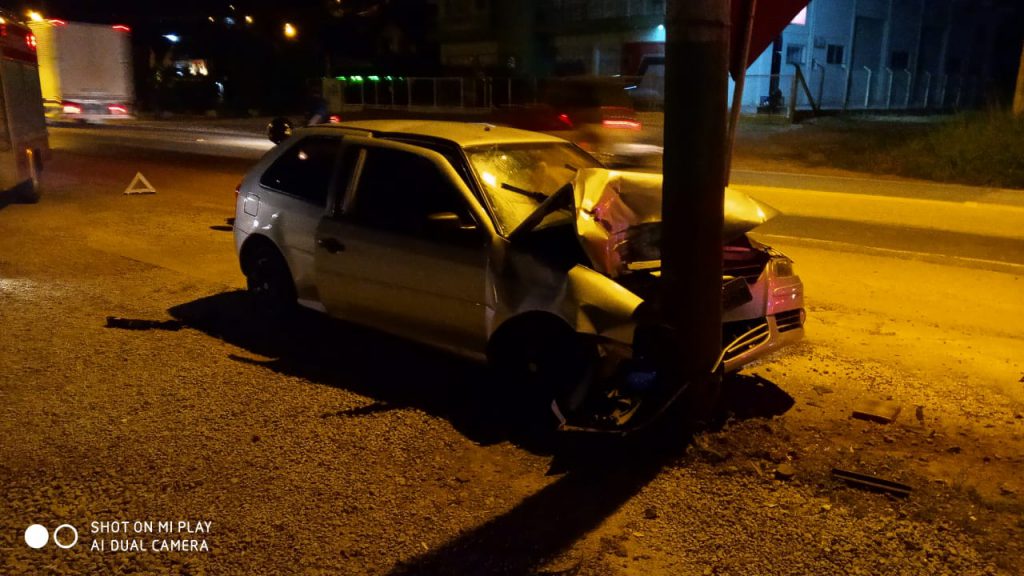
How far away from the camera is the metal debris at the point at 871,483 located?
163 inches

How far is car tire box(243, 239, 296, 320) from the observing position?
21.7 feet

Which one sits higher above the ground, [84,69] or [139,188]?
[84,69]

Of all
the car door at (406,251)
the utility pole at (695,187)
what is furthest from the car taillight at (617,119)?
the utility pole at (695,187)

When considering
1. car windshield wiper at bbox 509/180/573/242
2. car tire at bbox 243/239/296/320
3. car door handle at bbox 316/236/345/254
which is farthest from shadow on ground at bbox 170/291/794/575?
car windshield wiper at bbox 509/180/573/242

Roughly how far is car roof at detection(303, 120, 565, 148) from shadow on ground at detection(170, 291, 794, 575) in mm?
1410

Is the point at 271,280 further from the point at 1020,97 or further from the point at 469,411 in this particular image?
the point at 1020,97

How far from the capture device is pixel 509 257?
4898mm

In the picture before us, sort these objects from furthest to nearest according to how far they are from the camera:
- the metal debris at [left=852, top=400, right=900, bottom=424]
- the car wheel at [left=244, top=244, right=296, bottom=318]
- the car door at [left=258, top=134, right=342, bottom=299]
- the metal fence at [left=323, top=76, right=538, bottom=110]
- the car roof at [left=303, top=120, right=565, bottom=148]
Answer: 1. the metal fence at [left=323, top=76, right=538, bottom=110]
2. the car wheel at [left=244, top=244, right=296, bottom=318]
3. the car door at [left=258, top=134, right=342, bottom=299]
4. the car roof at [left=303, top=120, right=565, bottom=148]
5. the metal debris at [left=852, top=400, right=900, bottom=424]

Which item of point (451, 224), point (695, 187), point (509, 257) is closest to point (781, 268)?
point (695, 187)

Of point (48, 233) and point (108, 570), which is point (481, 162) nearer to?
point (108, 570)

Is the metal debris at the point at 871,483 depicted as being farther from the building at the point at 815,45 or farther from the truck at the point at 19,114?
the building at the point at 815,45

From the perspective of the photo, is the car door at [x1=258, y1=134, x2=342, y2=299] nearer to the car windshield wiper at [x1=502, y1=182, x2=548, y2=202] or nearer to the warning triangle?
the car windshield wiper at [x1=502, y1=182, x2=548, y2=202]

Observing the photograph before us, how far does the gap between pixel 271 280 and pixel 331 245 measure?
1.12 m

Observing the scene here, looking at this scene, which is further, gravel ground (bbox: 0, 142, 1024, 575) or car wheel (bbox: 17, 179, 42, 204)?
car wheel (bbox: 17, 179, 42, 204)
